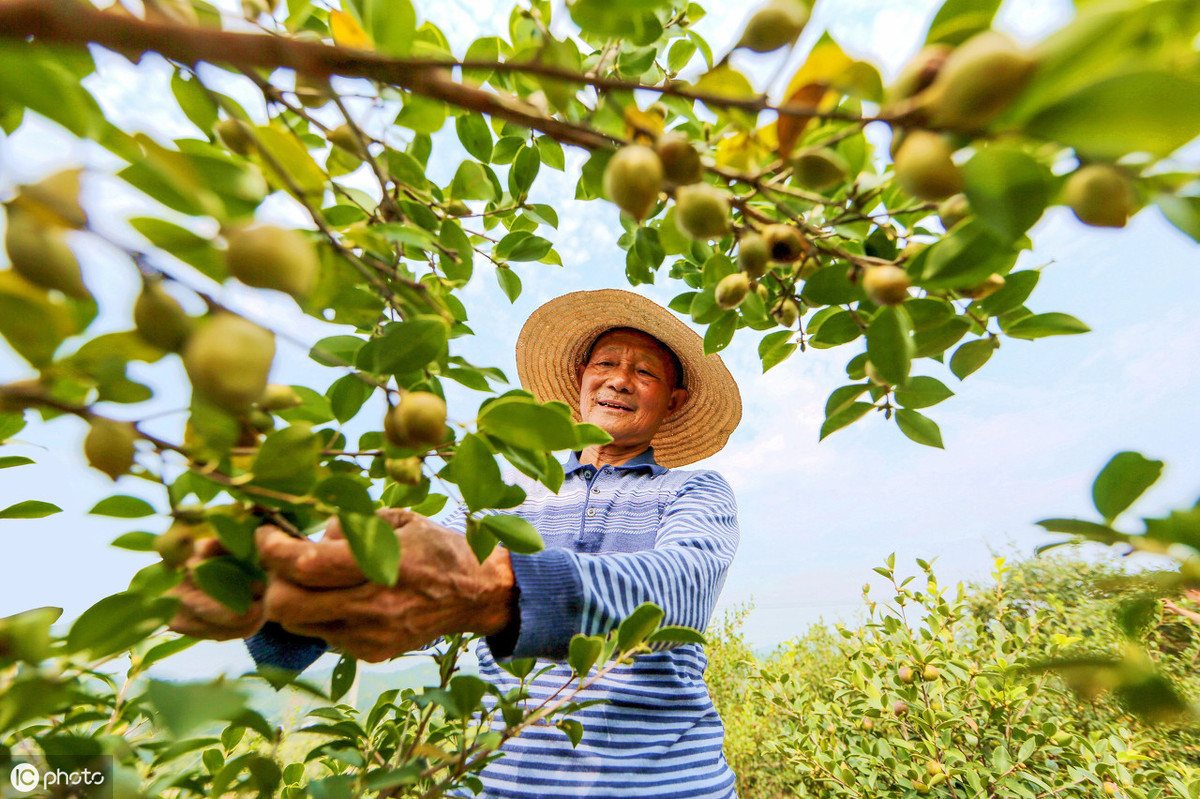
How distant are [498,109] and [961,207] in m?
0.38

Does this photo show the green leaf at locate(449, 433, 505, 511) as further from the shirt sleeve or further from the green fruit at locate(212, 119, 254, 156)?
the green fruit at locate(212, 119, 254, 156)

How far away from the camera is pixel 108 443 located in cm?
40

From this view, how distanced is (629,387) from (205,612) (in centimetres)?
138

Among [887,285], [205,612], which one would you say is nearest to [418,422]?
[205,612]

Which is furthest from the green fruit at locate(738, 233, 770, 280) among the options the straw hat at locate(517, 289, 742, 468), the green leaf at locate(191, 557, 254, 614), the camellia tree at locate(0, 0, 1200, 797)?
the straw hat at locate(517, 289, 742, 468)

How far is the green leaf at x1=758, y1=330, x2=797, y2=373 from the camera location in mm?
837

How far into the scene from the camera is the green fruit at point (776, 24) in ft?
1.25

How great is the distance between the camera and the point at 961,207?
1.53 ft

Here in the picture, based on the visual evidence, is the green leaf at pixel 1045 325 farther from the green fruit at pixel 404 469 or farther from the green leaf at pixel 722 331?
the green fruit at pixel 404 469

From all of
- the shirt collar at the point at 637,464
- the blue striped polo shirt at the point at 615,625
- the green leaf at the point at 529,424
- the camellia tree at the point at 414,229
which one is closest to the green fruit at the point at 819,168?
the camellia tree at the point at 414,229

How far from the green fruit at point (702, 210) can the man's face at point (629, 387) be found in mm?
1280

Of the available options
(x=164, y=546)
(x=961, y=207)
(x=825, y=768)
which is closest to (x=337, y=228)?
(x=164, y=546)

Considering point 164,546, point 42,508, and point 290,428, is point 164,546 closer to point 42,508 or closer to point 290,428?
point 290,428

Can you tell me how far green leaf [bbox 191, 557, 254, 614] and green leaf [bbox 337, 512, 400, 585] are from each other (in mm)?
129
